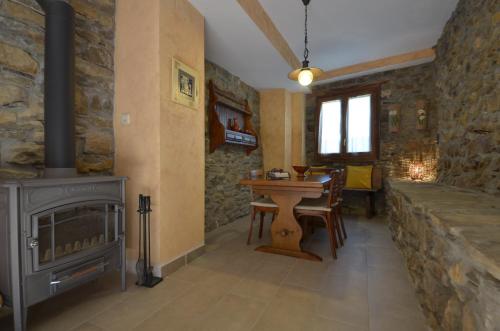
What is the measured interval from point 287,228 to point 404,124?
134 inches

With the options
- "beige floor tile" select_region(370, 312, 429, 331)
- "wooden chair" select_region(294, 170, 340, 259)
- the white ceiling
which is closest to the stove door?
"wooden chair" select_region(294, 170, 340, 259)

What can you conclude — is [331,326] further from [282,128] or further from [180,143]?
[282,128]

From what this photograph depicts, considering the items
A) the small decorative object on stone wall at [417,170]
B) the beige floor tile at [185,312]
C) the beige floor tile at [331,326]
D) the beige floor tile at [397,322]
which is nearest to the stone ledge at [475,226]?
the beige floor tile at [397,322]

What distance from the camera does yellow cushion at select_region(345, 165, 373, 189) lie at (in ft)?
13.9

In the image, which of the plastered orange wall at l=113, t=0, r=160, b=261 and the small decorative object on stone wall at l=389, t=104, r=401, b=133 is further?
the small decorative object on stone wall at l=389, t=104, r=401, b=133

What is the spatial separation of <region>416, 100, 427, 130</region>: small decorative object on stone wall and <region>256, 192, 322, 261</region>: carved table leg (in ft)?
10.5

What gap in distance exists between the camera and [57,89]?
1.60 m

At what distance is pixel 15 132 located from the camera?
1.57m

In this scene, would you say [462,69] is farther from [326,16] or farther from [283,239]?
[283,239]

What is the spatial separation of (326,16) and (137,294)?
3615mm

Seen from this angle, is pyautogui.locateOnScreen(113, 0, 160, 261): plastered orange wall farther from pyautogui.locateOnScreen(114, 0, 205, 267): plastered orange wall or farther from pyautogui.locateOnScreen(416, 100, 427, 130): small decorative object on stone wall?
pyautogui.locateOnScreen(416, 100, 427, 130): small decorative object on stone wall

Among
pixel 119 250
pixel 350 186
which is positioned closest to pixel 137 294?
pixel 119 250

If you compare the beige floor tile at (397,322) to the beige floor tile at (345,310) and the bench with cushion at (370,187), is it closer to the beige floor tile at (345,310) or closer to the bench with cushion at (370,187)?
the beige floor tile at (345,310)

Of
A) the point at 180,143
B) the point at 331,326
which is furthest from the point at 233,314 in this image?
the point at 180,143
